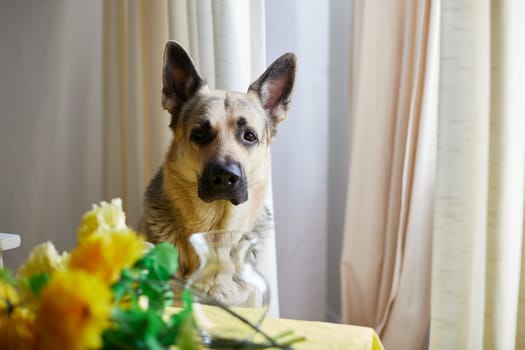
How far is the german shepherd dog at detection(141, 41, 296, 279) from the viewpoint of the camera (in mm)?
1546

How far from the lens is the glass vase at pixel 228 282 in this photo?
0.64 metres

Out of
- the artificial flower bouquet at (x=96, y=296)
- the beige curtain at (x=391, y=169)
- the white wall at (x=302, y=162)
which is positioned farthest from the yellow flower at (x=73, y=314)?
the white wall at (x=302, y=162)

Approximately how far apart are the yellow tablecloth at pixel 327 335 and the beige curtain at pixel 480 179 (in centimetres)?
61

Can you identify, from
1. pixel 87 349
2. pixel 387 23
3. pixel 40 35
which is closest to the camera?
pixel 87 349

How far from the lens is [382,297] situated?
2051mm

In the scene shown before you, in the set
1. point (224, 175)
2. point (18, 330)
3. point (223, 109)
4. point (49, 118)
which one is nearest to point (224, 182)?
point (224, 175)

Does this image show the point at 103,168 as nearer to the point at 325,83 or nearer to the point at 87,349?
the point at 325,83

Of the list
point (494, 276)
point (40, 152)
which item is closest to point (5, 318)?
point (494, 276)

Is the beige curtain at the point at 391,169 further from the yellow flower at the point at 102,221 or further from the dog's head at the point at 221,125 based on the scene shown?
the yellow flower at the point at 102,221

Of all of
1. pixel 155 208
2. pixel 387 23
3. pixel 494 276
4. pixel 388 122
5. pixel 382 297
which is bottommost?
pixel 382 297

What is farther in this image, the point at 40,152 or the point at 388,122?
the point at 40,152

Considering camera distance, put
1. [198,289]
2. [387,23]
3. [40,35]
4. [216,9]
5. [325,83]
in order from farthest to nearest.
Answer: [40,35] < [325,83] < [387,23] < [216,9] < [198,289]

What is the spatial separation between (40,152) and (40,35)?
0.57 metres

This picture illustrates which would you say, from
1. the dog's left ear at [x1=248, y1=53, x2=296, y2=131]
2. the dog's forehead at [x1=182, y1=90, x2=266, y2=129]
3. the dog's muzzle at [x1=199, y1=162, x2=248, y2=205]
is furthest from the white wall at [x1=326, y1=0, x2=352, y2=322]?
the dog's muzzle at [x1=199, y1=162, x2=248, y2=205]
